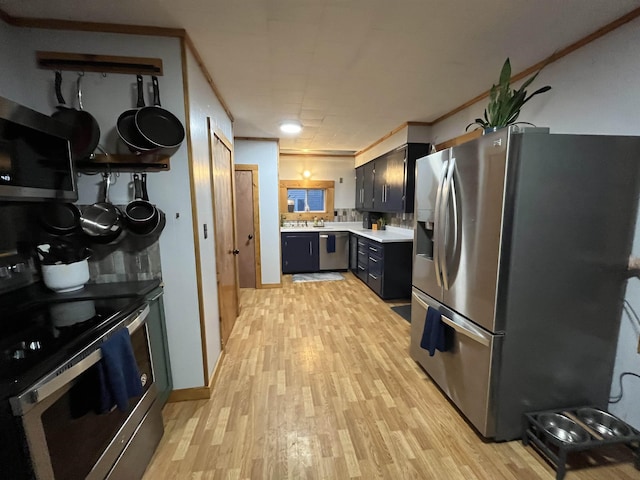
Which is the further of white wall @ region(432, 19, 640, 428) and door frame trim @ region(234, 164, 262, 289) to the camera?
door frame trim @ region(234, 164, 262, 289)

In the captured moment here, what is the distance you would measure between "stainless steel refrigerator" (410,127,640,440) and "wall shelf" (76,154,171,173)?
6.07 ft

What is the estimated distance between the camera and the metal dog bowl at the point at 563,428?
1.45 m

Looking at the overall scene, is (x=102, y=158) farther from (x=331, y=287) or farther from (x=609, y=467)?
(x=331, y=287)

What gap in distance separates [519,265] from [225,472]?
74.6 inches

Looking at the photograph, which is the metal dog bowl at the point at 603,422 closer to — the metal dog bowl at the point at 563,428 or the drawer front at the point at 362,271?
the metal dog bowl at the point at 563,428

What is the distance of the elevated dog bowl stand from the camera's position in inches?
52.9

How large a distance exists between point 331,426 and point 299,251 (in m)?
3.76

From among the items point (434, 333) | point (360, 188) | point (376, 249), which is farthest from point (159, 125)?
point (360, 188)

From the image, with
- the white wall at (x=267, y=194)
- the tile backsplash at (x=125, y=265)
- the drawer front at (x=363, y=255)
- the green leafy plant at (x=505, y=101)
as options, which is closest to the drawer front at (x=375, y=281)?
the drawer front at (x=363, y=255)

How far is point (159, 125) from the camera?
167 cm

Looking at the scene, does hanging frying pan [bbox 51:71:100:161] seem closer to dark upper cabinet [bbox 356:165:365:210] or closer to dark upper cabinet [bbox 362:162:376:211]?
dark upper cabinet [bbox 362:162:376:211]

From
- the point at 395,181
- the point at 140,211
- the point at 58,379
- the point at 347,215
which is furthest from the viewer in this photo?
the point at 347,215

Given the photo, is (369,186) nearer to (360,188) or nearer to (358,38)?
(360,188)

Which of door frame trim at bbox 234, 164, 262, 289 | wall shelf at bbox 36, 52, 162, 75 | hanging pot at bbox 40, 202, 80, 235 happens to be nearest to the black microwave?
hanging pot at bbox 40, 202, 80, 235
